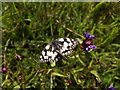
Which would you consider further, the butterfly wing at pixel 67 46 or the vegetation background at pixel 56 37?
the vegetation background at pixel 56 37

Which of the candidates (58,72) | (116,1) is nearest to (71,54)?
(58,72)

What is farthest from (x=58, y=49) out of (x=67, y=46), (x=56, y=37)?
(x=56, y=37)

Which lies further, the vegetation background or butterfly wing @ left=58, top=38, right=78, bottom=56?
the vegetation background

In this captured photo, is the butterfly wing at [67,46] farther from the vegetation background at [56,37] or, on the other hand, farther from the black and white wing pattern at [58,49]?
the vegetation background at [56,37]

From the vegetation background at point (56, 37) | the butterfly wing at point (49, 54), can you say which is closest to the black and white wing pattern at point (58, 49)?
the butterfly wing at point (49, 54)

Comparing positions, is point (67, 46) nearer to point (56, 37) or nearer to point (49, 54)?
point (49, 54)

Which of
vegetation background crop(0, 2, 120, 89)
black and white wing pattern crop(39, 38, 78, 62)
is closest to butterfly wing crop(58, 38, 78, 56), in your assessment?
black and white wing pattern crop(39, 38, 78, 62)

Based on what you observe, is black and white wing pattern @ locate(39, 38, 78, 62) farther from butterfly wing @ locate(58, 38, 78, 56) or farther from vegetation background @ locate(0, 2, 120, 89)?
vegetation background @ locate(0, 2, 120, 89)

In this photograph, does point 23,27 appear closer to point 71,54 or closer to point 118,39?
point 71,54
